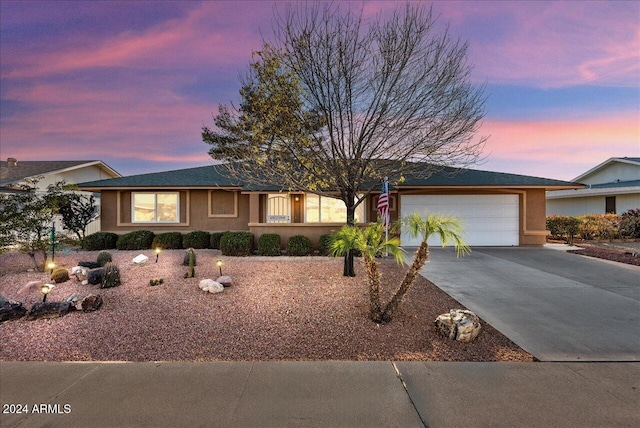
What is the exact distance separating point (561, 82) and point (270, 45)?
11380mm

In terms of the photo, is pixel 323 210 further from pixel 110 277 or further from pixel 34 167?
pixel 34 167

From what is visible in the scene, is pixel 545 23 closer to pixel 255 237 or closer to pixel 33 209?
pixel 255 237

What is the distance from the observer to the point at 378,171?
7605 millimetres

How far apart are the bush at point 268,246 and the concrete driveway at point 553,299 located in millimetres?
5098

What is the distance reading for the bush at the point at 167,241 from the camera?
1218cm

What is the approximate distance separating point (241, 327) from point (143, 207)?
37.8 feet

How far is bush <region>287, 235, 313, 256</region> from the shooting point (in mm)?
10898

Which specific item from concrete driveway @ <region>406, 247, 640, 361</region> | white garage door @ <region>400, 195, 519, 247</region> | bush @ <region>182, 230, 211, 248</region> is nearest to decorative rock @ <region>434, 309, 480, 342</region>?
concrete driveway @ <region>406, 247, 640, 361</region>

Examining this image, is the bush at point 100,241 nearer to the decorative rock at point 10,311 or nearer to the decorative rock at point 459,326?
the decorative rock at point 10,311

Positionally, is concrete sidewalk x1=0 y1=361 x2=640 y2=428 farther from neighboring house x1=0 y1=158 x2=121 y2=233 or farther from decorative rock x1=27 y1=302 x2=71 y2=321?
neighboring house x1=0 y1=158 x2=121 y2=233

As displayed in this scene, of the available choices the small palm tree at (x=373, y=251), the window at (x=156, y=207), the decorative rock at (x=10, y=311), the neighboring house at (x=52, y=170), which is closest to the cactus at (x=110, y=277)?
the decorative rock at (x=10, y=311)

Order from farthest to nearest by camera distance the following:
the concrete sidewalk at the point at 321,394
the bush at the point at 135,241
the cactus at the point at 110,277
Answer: the bush at the point at 135,241 < the cactus at the point at 110,277 < the concrete sidewalk at the point at 321,394

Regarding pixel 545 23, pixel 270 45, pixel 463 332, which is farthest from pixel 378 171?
pixel 545 23

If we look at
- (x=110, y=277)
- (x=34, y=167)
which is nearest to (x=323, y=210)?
(x=110, y=277)
